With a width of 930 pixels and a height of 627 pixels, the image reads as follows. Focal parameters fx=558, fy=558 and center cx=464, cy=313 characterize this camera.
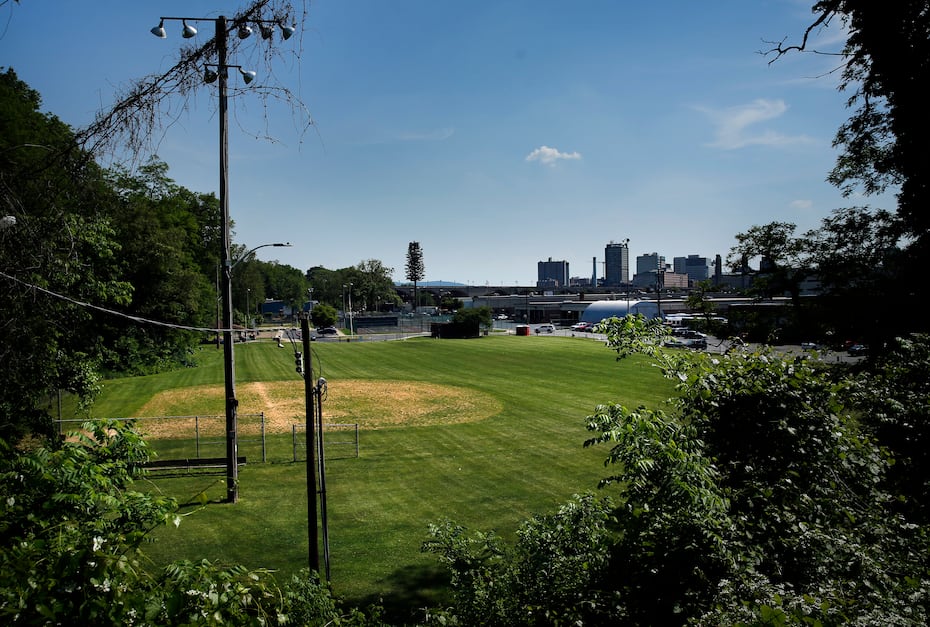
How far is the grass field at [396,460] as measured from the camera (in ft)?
45.3

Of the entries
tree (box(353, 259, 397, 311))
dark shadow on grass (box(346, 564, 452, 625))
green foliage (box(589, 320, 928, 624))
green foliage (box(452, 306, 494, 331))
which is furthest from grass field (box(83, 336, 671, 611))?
tree (box(353, 259, 397, 311))

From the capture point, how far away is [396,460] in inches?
860

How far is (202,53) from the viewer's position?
503 centimetres

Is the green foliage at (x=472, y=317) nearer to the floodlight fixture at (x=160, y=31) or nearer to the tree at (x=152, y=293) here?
the tree at (x=152, y=293)

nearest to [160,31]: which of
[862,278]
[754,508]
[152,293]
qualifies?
[754,508]

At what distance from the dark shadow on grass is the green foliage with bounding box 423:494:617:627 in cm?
363

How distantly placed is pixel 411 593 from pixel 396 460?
33.4ft

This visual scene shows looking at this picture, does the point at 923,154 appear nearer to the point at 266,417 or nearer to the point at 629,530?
the point at 629,530

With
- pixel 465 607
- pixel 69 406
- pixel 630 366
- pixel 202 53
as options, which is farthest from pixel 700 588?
pixel 630 366

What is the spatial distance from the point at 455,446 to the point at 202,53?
67.8 ft

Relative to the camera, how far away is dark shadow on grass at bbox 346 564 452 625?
10916 millimetres

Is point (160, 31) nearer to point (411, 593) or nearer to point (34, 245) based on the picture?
point (34, 245)

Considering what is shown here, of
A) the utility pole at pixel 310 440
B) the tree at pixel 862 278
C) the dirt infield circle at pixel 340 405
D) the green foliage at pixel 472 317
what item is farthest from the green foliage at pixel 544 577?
the green foliage at pixel 472 317

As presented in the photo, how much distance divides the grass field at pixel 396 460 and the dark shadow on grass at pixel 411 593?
2.0 inches
